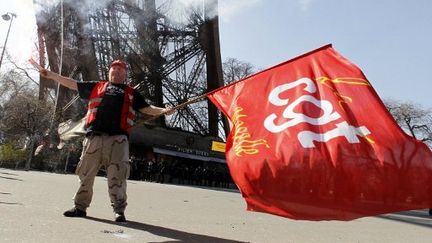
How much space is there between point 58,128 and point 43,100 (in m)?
5.96

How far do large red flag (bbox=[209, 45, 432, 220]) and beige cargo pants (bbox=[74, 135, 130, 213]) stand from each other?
1453mm

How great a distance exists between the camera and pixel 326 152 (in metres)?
3.74

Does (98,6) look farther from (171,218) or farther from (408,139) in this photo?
(408,139)

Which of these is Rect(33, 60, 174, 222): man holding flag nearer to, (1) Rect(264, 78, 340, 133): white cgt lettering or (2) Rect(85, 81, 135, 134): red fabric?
(2) Rect(85, 81, 135, 134): red fabric

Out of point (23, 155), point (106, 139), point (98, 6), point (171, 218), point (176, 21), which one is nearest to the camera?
point (106, 139)

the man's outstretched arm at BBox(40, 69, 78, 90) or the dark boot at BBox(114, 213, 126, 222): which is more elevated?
the man's outstretched arm at BBox(40, 69, 78, 90)

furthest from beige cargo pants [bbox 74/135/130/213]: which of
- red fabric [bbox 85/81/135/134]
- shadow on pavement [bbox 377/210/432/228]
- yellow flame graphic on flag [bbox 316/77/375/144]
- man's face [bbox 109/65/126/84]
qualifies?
shadow on pavement [bbox 377/210/432/228]

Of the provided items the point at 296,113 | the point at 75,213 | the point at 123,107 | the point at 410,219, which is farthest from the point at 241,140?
the point at 410,219

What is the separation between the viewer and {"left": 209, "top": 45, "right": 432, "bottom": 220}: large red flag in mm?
3623

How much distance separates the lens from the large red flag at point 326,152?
3.62 m

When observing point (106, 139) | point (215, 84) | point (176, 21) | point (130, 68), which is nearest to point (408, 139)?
point (106, 139)

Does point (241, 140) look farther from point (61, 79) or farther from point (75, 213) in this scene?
point (61, 79)

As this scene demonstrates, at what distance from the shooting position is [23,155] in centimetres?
3472

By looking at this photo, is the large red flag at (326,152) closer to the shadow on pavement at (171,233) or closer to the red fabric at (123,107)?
the shadow on pavement at (171,233)
